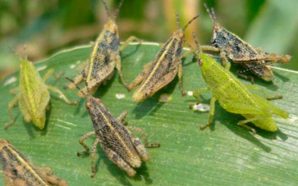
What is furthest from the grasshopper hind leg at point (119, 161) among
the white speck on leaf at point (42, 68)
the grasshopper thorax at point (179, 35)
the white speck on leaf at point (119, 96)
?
the white speck on leaf at point (42, 68)

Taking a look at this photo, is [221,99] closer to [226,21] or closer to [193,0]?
[193,0]

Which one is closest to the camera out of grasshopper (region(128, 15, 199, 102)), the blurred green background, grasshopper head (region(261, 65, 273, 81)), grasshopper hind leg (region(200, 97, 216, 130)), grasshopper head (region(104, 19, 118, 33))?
grasshopper hind leg (region(200, 97, 216, 130))

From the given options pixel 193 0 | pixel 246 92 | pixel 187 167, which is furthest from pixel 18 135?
pixel 193 0

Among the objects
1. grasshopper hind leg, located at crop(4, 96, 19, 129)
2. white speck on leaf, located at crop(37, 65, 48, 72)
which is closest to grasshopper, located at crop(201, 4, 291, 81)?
white speck on leaf, located at crop(37, 65, 48, 72)

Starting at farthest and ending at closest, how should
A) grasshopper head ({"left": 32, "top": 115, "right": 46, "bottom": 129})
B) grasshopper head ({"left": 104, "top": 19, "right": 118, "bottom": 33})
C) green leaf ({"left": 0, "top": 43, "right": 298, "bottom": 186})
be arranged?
grasshopper head ({"left": 104, "top": 19, "right": 118, "bottom": 33}), grasshopper head ({"left": 32, "top": 115, "right": 46, "bottom": 129}), green leaf ({"left": 0, "top": 43, "right": 298, "bottom": 186})

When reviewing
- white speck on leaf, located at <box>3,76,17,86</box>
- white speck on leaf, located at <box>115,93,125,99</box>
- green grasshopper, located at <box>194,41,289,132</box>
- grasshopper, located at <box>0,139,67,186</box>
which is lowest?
grasshopper, located at <box>0,139,67,186</box>

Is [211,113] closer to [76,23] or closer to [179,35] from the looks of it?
[179,35]

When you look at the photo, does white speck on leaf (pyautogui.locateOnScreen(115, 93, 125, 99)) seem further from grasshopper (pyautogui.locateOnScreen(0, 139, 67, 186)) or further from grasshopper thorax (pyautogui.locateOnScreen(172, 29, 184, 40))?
grasshopper (pyautogui.locateOnScreen(0, 139, 67, 186))
